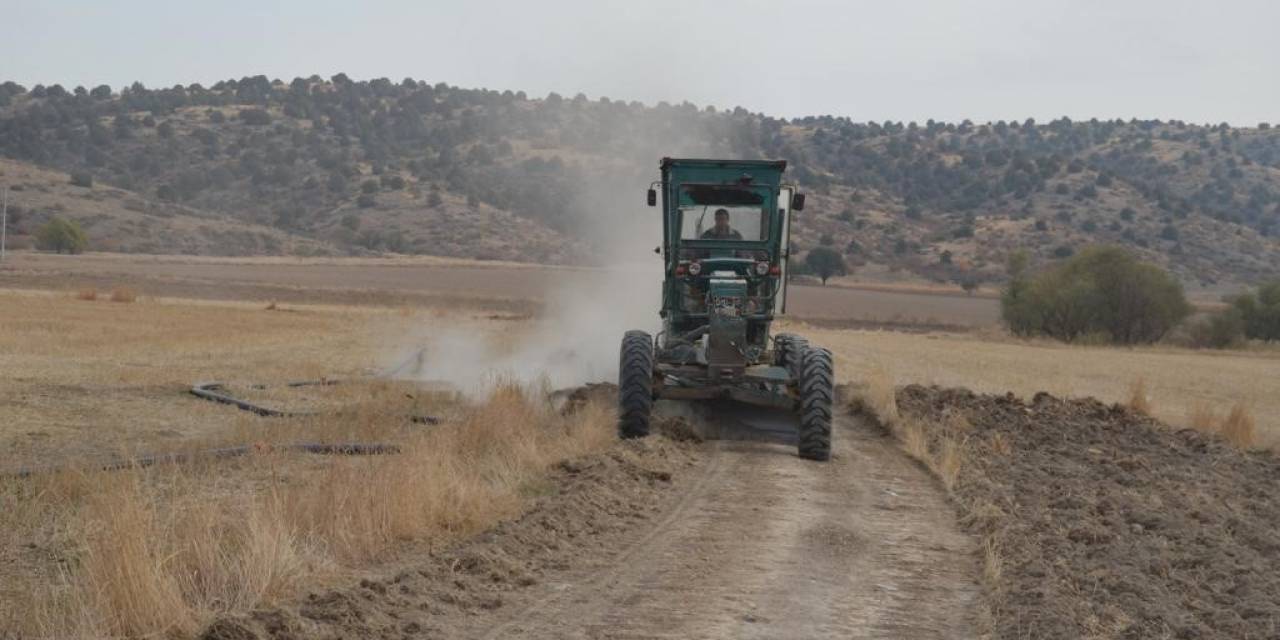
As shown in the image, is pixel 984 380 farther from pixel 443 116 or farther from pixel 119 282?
pixel 443 116

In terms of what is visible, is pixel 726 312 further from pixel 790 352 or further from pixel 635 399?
pixel 635 399

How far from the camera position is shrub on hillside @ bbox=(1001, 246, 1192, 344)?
61531mm

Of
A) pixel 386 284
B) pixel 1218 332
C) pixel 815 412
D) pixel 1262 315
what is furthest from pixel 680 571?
pixel 386 284

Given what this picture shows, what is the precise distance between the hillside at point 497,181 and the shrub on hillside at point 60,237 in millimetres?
4573

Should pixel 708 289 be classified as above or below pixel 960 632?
above

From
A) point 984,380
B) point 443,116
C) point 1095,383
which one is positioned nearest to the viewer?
point 984,380

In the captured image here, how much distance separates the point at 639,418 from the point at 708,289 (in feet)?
6.93

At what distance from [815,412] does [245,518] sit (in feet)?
27.3

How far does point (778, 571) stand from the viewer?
10141 millimetres

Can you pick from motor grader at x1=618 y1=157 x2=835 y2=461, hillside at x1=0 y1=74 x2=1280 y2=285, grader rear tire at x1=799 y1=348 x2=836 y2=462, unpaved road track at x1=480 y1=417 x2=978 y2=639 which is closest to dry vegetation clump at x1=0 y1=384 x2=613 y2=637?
unpaved road track at x1=480 y1=417 x2=978 y2=639

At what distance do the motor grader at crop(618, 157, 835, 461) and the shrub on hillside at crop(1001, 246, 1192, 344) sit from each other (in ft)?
148

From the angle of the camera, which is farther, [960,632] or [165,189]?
[165,189]

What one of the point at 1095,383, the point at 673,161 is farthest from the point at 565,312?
the point at 673,161

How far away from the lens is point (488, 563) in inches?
378
